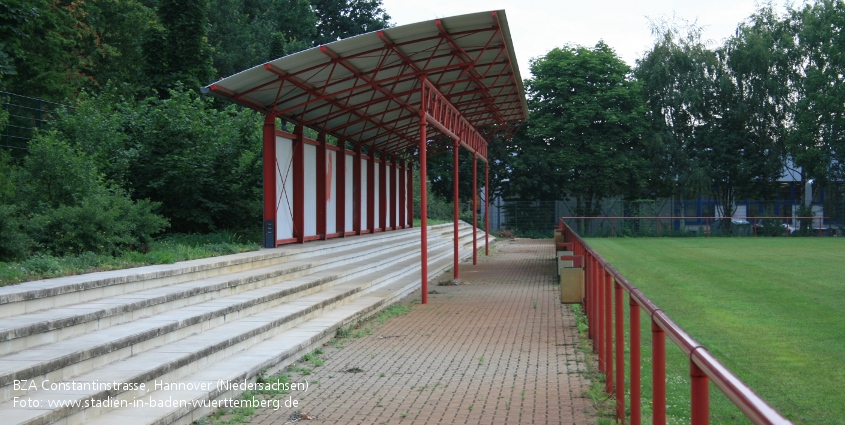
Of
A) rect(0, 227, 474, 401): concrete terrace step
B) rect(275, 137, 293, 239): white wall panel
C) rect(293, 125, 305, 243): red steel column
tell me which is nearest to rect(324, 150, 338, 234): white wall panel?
rect(293, 125, 305, 243): red steel column

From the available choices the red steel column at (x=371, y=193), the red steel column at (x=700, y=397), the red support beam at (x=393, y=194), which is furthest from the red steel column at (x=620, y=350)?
the red support beam at (x=393, y=194)

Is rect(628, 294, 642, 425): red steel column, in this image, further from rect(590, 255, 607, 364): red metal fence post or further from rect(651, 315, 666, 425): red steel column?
rect(590, 255, 607, 364): red metal fence post

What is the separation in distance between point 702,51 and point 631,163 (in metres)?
8.43

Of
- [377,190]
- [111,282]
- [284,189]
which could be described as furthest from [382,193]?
[111,282]

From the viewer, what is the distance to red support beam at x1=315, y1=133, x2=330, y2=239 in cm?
1972

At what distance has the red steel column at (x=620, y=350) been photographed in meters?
5.87

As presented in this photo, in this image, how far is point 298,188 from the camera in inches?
707

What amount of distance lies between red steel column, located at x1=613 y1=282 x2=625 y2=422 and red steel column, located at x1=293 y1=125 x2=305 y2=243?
12.5 meters

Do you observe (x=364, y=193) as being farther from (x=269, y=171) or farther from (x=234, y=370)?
(x=234, y=370)

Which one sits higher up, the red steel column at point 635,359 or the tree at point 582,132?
the tree at point 582,132

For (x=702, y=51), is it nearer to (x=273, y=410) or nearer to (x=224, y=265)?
(x=224, y=265)

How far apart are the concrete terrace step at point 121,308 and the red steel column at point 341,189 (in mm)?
8039

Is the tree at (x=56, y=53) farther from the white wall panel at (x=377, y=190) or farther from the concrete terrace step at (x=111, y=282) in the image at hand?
the white wall panel at (x=377, y=190)

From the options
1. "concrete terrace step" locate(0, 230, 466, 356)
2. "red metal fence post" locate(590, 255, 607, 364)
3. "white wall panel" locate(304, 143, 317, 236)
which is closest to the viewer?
"concrete terrace step" locate(0, 230, 466, 356)
